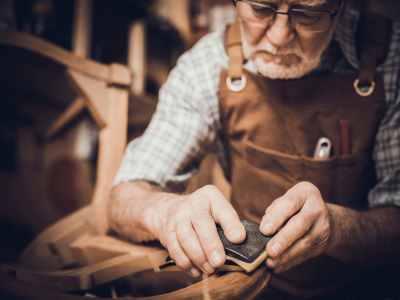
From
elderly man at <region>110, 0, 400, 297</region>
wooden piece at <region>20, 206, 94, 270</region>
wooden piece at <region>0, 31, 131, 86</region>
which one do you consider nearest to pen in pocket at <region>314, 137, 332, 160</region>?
elderly man at <region>110, 0, 400, 297</region>

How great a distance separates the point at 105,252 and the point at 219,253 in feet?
1.31

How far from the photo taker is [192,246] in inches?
22.8

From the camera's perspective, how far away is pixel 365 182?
3.16 feet

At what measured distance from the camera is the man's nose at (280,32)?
80 centimetres

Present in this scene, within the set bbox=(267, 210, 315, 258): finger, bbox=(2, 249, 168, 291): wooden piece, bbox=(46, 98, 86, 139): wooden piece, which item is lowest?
bbox=(2, 249, 168, 291): wooden piece

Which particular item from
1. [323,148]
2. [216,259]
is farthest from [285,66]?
[216,259]

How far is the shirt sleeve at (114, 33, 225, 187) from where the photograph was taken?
982 mm

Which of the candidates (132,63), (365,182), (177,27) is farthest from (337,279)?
(177,27)

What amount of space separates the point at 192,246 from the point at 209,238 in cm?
4

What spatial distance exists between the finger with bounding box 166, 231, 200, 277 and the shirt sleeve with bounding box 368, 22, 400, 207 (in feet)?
1.91

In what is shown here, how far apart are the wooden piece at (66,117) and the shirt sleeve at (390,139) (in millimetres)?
1391

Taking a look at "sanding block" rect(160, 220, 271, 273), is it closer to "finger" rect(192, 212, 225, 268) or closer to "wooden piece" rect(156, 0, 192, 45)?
"finger" rect(192, 212, 225, 268)

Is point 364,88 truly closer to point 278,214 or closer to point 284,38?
point 284,38

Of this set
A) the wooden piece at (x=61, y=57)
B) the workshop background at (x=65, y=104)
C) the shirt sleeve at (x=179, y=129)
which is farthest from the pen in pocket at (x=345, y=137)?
the workshop background at (x=65, y=104)
